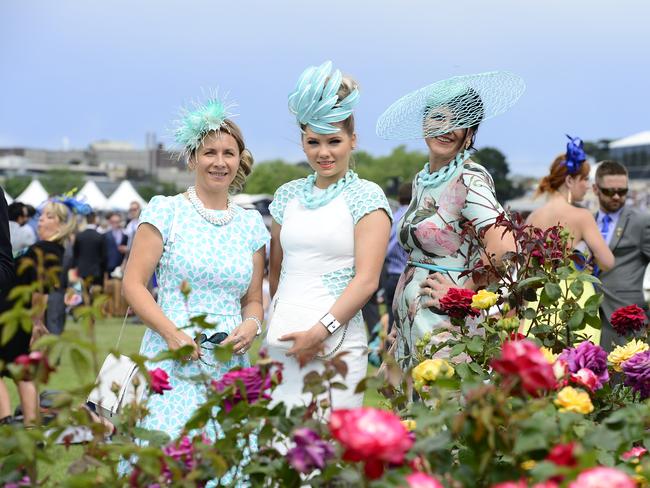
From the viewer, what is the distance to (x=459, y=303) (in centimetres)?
281

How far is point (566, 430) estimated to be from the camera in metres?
1.83

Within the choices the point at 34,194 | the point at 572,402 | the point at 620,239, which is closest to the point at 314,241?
the point at 572,402

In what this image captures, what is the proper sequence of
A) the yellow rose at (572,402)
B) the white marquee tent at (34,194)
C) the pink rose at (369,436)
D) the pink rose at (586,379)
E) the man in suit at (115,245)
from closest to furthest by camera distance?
the pink rose at (369,436) < the yellow rose at (572,402) < the pink rose at (586,379) < the man in suit at (115,245) < the white marquee tent at (34,194)

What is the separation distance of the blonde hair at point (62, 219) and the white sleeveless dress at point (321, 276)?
15.4ft

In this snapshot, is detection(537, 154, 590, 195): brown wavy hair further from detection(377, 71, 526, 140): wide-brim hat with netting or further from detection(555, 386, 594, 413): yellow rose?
detection(555, 386, 594, 413): yellow rose

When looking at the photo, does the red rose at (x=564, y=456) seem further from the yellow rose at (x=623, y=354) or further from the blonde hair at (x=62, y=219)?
the blonde hair at (x=62, y=219)

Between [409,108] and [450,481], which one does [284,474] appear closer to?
[450,481]

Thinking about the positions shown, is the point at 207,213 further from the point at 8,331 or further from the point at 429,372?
the point at 8,331

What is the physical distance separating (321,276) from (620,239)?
3.61 metres

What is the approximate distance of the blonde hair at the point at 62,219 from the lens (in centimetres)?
792

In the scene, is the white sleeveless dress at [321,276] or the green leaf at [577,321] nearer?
the green leaf at [577,321]

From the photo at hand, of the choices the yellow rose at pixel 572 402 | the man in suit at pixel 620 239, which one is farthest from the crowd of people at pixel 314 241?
the man in suit at pixel 620 239

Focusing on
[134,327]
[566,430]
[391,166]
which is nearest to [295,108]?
[566,430]

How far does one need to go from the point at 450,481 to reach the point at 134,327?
1524 cm
